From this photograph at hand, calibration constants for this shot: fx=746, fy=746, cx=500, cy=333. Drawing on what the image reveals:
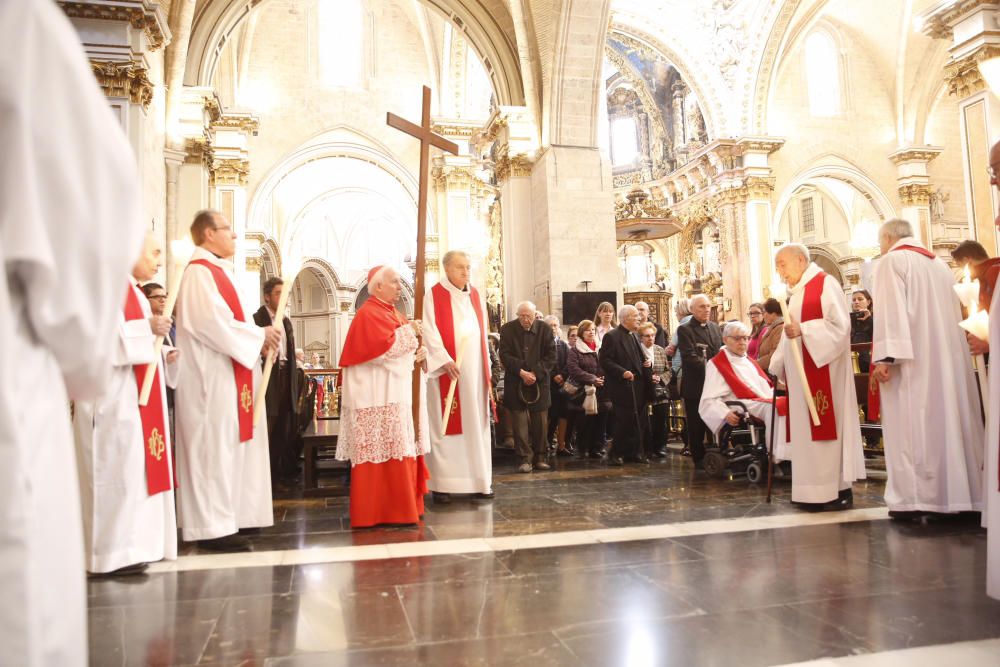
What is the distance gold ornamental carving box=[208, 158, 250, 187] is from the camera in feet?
52.6

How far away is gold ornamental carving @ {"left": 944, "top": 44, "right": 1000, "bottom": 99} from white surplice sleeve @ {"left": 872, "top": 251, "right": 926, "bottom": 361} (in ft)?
19.0

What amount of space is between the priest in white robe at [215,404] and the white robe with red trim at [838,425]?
141 inches

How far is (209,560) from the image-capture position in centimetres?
410

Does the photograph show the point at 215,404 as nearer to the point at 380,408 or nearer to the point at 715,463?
the point at 380,408

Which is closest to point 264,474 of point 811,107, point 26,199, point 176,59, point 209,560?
point 209,560

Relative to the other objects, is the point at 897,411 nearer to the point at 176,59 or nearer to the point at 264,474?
the point at 264,474

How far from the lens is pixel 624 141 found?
86.3 ft

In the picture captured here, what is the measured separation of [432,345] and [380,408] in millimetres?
1223

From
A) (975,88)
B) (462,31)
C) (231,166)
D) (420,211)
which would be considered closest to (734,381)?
(420,211)

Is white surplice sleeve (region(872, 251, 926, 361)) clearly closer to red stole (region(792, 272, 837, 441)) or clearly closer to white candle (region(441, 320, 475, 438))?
red stole (region(792, 272, 837, 441))

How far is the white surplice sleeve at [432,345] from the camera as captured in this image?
602cm

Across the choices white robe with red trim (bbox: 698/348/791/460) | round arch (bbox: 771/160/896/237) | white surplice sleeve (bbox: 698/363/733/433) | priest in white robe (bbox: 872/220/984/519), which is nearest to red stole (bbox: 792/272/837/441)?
priest in white robe (bbox: 872/220/984/519)

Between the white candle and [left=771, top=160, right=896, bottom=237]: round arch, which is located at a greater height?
[left=771, top=160, right=896, bottom=237]: round arch

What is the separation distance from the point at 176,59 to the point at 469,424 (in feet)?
27.4
